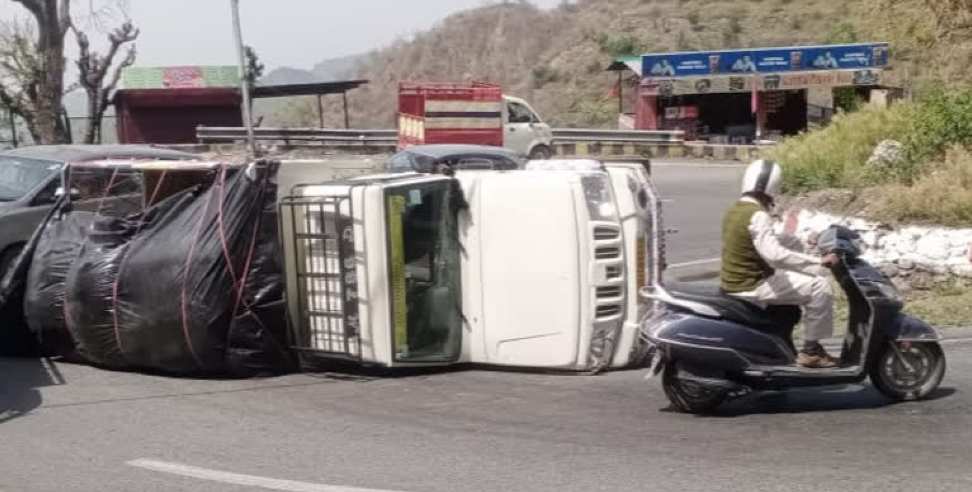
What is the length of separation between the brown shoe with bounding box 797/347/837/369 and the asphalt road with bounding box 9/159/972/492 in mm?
288

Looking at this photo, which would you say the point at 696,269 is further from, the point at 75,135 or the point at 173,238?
the point at 75,135

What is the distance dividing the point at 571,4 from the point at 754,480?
67.8 m

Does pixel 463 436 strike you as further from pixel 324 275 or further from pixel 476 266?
pixel 324 275

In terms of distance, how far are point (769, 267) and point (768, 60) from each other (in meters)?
32.7

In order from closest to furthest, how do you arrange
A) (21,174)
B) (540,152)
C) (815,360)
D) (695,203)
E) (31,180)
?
(815,360)
(31,180)
(21,174)
(695,203)
(540,152)

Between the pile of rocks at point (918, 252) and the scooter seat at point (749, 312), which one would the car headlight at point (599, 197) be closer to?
the scooter seat at point (749, 312)

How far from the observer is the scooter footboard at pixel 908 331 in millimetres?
7691

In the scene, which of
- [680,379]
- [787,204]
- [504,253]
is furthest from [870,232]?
[680,379]

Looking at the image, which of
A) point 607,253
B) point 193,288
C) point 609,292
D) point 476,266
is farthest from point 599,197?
point 193,288

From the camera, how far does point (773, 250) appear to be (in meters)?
7.65

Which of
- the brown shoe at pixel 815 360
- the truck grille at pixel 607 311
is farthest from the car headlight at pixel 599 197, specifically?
the brown shoe at pixel 815 360

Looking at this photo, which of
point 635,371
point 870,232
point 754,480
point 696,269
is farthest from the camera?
point 696,269

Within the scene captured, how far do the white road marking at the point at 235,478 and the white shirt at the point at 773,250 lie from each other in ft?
9.30

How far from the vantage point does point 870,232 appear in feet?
42.3
